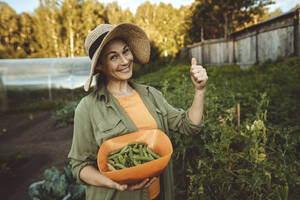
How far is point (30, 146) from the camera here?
5.14 m

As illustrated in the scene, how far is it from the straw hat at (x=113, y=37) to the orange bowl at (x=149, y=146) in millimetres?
444

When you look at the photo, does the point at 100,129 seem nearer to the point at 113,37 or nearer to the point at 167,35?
the point at 113,37

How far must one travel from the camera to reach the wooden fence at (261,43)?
687 centimetres

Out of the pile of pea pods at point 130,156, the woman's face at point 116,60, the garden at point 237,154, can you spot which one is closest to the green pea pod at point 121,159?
the pile of pea pods at point 130,156

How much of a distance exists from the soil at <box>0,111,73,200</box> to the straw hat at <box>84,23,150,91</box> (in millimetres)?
2869

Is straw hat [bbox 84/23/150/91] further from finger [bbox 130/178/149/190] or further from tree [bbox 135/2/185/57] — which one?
tree [bbox 135/2/185/57]

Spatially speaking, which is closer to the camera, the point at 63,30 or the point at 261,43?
the point at 261,43

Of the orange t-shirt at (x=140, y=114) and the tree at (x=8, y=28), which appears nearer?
the orange t-shirt at (x=140, y=114)

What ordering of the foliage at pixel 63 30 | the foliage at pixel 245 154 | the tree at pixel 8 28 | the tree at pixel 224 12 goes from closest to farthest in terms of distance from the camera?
the foliage at pixel 245 154, the tree at pixel 224 12, the foliage at pixel 63 30, the tree at pixel 8 28

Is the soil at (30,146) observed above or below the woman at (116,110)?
below

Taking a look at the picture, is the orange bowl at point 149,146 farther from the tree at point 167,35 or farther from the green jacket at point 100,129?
the tree at point 167,35

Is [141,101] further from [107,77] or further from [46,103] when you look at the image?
[46,103]

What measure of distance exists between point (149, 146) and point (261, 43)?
30.3 feet

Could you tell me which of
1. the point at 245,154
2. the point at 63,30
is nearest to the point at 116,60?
the point at 245,154
